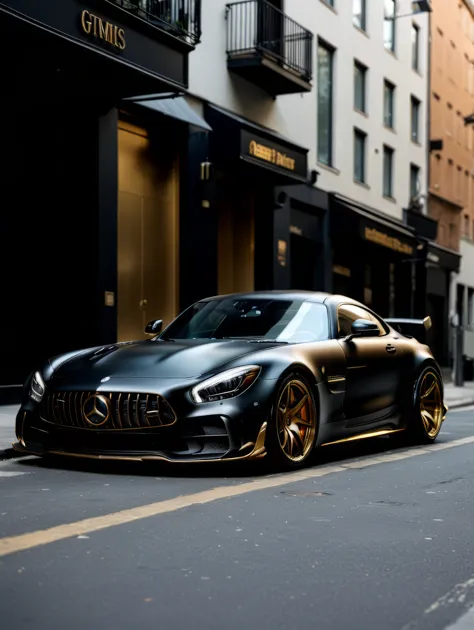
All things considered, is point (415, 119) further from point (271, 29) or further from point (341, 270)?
point (271, 29)

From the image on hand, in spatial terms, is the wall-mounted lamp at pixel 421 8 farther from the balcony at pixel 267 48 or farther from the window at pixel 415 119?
the balcony at pixel 267 48

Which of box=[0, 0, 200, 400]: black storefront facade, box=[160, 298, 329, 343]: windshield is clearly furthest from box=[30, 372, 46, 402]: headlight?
box=[0, 0, 200, 400]: black storefront facade

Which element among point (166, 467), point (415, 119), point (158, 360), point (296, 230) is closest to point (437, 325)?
point (415, 119)

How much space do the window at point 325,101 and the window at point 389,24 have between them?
5.23m

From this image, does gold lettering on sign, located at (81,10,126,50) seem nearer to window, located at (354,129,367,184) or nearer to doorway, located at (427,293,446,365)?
window, located at (354,129,367,184)

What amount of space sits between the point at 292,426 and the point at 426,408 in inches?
108

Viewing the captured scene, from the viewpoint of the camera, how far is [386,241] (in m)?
29.2

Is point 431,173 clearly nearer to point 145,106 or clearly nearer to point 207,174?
point 207,174

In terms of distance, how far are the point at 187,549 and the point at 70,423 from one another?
9.38 feet

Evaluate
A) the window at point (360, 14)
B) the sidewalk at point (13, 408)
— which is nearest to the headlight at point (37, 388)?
the sidewalk at point (13, 408)

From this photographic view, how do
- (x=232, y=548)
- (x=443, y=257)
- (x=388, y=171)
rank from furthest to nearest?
(x=443, y=257) → (x=388, y=171) → (x=232, y=548)

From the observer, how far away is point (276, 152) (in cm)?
2147

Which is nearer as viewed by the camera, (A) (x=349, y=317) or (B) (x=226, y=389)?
(B) (x=226, y=389)

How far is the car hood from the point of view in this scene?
7797mm
